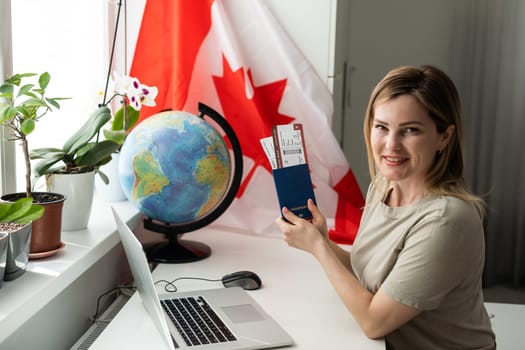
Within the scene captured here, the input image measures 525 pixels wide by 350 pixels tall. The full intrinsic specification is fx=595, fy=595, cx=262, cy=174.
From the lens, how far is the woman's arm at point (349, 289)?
1.07 m

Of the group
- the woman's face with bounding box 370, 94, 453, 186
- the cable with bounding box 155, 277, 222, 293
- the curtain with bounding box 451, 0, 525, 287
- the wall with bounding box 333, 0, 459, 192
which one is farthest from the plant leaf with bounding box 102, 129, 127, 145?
the curtain with bounding box 451, 0, 525, 287

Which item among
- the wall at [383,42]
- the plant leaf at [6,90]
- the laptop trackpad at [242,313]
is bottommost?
the laptop trackpad at [242,313]

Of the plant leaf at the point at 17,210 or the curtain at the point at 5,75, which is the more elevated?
the curtain at the point at 5,75

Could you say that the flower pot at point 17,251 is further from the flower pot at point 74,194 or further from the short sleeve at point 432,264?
the short sleeve at point 432,264

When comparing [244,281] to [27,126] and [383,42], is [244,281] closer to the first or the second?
[27,126]

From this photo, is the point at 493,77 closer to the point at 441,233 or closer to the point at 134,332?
the point at 441,233

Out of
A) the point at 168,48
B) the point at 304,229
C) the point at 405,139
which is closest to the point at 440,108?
the point at 405,139

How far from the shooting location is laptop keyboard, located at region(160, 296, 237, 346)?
103cm

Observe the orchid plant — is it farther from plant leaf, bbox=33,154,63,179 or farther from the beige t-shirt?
the beige t-shirt

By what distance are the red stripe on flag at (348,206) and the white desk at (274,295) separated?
20 cm

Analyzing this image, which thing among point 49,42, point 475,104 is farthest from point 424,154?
point 475,104

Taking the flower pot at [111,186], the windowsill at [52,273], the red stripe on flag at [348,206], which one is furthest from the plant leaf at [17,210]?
the red stripe on flag at [348,206]

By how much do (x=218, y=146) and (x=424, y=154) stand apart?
529 millimetres

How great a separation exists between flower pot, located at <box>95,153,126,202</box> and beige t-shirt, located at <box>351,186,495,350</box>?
2.43 ft
